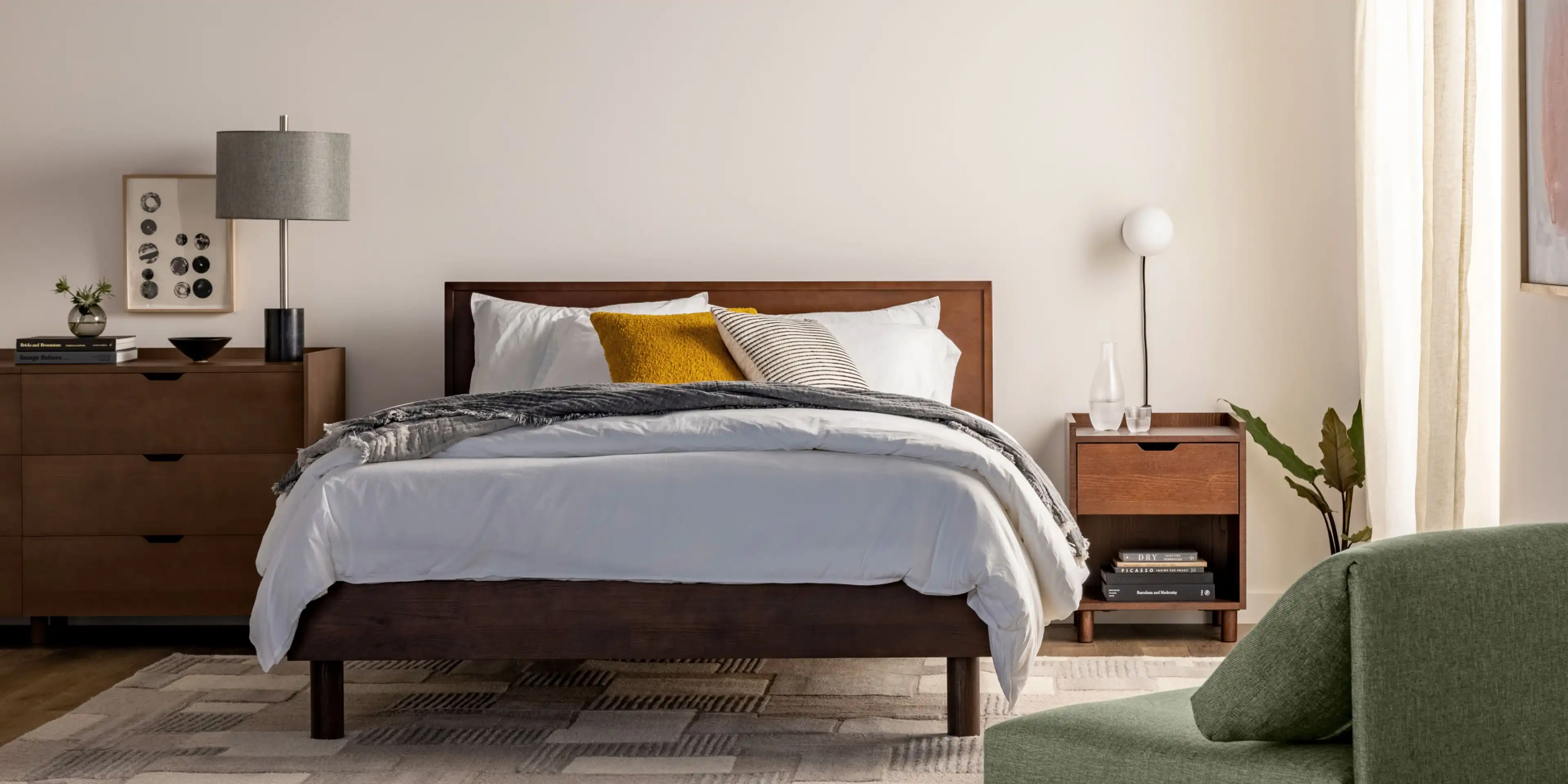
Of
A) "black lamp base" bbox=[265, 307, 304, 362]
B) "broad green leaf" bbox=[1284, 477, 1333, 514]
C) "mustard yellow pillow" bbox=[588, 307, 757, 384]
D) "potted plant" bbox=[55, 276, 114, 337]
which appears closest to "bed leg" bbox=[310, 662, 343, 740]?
"mustard yellow pillow" bbox=[588, 307, 757, 384]

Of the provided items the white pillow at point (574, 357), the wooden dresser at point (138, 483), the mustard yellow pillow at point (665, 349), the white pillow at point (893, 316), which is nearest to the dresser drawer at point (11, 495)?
the wooden dresser at point (138, 483)

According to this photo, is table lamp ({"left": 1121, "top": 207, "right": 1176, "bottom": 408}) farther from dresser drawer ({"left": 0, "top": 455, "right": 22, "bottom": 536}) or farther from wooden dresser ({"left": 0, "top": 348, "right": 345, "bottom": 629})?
dresser drawer ({"left": 0, "top": 455, "right": 22, "bottom": 536})

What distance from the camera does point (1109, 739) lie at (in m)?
1.62

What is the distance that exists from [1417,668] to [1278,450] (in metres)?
2.84

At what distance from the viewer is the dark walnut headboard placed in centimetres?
431

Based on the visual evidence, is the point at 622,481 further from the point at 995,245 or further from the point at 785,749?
the point at 995,245

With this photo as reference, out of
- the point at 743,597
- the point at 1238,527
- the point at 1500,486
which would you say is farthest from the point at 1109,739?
the point at 1238,527

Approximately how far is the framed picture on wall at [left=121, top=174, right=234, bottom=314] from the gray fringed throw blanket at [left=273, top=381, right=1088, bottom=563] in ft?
5.15

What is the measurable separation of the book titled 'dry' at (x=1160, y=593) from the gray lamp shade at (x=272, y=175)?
264 centimetres

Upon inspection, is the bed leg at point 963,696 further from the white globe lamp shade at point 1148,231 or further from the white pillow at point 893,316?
the white globe lamp shade at point 1148,231

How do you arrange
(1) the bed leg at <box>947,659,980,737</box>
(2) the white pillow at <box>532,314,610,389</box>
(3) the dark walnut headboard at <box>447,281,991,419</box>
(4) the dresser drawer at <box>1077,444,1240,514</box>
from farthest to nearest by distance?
(3) the dark walnut headboard at <box>447,281,991,419</box> → (4) the dresser drawer at <box>1077,444,1240,514</box> → (2) the white pillow at <box>532,314,610,389</box> → (1) the bed leg at <box>947,659,980,737</box>

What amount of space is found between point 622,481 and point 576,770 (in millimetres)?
598

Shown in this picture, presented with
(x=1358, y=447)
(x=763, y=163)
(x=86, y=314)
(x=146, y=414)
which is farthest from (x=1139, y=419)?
(x=86, y=314)

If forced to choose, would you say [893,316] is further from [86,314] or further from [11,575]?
[11,575]
